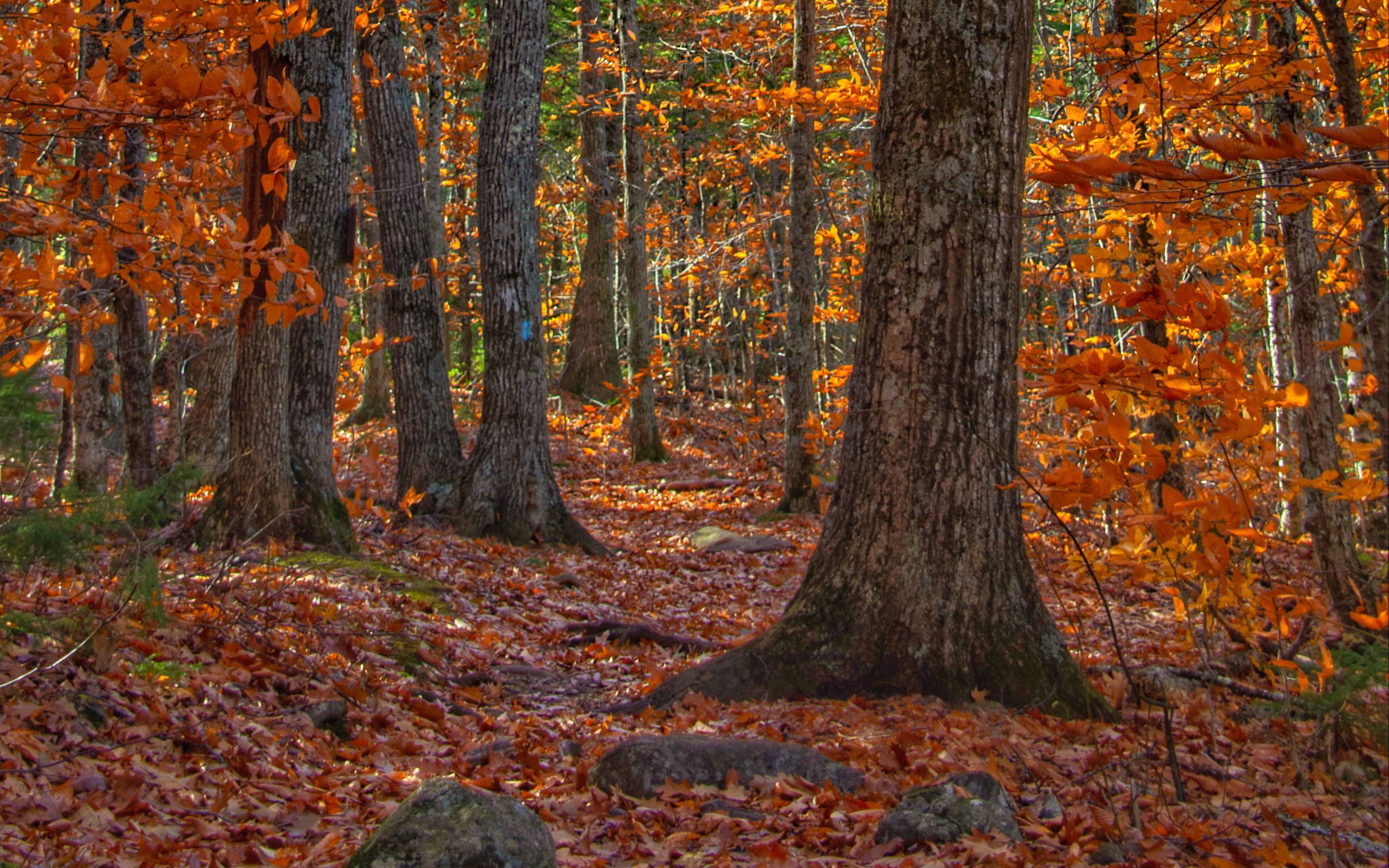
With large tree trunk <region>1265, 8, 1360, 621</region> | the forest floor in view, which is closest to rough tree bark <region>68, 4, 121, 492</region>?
the forest floor

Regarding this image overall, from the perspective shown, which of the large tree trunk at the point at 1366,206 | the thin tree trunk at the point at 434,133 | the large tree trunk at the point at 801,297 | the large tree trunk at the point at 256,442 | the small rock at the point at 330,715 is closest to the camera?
the large tree trunk at the point at 1366,206

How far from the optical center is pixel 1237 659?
5.87 metres

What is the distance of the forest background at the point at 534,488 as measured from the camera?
2.97m

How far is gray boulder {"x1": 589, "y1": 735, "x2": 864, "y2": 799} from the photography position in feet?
11.9

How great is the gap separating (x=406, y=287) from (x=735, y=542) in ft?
15.0

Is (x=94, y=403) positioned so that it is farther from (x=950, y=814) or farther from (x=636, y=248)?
(x=950, y=814)

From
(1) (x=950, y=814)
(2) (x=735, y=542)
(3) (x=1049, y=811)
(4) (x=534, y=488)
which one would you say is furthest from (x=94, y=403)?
(3) (x=1049, y=811)

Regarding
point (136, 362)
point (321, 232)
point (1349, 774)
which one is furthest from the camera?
point (321, 232)

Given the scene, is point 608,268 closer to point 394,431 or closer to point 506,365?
point 394,431

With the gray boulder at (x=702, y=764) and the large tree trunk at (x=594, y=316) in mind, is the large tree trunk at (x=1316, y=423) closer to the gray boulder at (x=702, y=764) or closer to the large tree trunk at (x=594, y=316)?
the gray boulder at (x=702, y=764)

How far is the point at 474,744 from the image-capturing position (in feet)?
14.2

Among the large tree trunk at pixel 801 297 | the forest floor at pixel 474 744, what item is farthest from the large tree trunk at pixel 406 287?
the large tree trunk at pixel 801 297

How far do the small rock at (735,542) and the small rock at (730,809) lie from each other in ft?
21.3

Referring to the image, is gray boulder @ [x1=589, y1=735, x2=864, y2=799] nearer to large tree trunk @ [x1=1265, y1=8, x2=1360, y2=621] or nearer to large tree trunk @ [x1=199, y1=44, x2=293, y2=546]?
large tree trunk @ [x1=1265, y1=8, x2=1360, y2=621]
